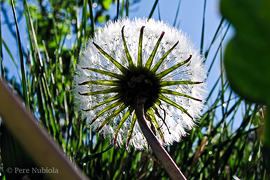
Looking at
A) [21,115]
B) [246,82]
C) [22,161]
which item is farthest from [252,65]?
[22,161]

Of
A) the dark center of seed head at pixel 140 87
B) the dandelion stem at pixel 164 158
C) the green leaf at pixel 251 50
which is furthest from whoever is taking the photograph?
the dark center of seed head at pixel 140 87

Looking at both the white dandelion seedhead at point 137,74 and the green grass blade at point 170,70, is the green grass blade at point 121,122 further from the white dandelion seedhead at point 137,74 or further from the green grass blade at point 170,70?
the green grass blade at point 170,70

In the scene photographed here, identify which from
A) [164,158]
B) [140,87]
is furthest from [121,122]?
[164,158]

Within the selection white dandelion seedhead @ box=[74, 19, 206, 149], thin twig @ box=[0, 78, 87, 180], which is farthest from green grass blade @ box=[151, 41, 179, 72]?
thin twig @ box=[0, 78, 87, 180]

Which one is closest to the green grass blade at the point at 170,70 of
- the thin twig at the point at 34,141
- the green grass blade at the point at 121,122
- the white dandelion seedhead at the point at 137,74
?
the white dandelion seedhead at the point at 137,74

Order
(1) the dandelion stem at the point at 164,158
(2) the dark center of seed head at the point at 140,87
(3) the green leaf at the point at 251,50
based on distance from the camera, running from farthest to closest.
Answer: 1. (2) the dark center of seed head at the point at 140,87
2. (1) the dandelion stem at the point at 164,158
3. (3) the green leaf at the point at 251,50

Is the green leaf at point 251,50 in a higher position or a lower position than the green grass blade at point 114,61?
lower

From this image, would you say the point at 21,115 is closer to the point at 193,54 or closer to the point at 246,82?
the point at 246,82
